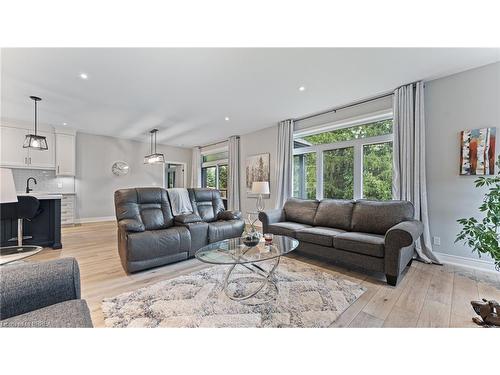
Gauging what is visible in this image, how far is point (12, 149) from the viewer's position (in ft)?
15.8

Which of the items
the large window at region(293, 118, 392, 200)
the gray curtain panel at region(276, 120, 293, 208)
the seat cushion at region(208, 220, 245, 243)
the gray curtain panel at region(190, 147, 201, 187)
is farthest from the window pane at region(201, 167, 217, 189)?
the seat cushion at region(208, 220, 245, 243)

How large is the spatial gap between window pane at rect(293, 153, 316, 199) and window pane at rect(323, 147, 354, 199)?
0.28 metres

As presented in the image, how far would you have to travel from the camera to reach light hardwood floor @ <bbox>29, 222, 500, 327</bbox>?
1680 millimetres

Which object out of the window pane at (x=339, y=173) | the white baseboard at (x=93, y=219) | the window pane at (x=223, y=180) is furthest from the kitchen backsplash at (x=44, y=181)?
the window pane at (x=339, y=173)

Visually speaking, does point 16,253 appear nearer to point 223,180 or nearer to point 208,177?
point 223,180

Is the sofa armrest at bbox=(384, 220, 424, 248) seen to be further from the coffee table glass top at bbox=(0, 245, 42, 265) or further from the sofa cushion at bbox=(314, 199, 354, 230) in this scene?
the coffee table glass top at bbox=(0, 245, 42, 265)

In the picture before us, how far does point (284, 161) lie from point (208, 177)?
12.6ft

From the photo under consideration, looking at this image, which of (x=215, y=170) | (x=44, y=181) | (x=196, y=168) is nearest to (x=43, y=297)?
(x=44, y=181)

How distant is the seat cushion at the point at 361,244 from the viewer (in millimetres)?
2340

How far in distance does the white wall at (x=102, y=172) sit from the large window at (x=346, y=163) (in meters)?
5.18

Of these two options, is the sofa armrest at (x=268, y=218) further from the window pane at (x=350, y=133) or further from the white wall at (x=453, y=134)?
the white wall at (x=453, y=134)

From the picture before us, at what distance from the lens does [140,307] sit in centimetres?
180

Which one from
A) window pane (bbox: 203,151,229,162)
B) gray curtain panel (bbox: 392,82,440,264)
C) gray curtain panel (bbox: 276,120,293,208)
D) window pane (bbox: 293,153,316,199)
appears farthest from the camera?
window pane (bbox: 203,151,229,162)
